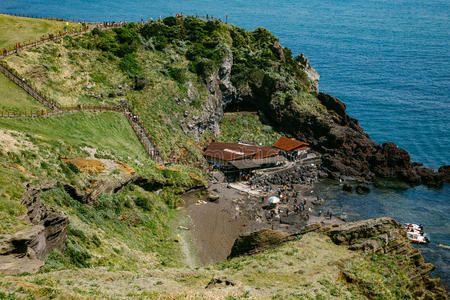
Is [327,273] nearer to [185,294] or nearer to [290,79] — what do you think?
[185,294]

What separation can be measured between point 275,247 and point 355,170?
50527 mm

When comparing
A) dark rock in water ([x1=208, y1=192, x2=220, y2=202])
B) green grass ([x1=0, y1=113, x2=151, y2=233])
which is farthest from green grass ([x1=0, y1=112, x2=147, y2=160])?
dark rock in water ([x1=208, y1=192, x2=220, y2=202])

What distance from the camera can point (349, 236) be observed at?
31.3m

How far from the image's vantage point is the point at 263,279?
25.9m

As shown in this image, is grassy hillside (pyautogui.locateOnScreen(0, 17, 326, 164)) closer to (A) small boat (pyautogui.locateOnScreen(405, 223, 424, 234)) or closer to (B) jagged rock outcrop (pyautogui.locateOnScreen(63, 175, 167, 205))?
(B) jagged rock outcrop (pyautogui.locateOnScreen(63, 175, 167, 205))

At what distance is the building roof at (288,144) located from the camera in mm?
81412

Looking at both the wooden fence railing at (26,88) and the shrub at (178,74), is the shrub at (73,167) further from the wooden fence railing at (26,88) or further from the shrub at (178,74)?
the shrub at (178,74)

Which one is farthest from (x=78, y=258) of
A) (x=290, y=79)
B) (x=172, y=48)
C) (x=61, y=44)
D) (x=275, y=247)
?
(x=290, y=79)

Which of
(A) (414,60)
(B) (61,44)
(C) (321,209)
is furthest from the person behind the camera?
(A) (414,60)

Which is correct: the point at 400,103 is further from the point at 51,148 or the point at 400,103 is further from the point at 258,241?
the point at 51,148

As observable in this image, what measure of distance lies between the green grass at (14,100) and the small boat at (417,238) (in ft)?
176

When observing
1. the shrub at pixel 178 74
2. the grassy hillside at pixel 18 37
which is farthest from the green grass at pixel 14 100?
the shrub at pixel 178 74

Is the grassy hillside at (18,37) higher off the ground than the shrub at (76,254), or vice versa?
the grassy hillside at (18,37)

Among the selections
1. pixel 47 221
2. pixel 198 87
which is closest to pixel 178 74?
pixel 198 87
